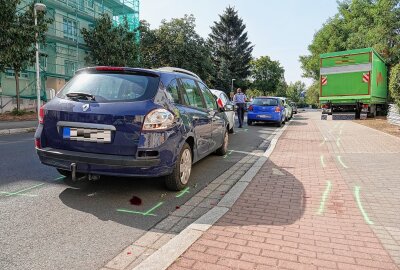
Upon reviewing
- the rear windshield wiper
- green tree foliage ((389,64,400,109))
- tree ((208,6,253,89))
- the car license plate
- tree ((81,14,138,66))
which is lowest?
the car license plate

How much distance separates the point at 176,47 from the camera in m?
42.8

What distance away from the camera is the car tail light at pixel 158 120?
427 cm

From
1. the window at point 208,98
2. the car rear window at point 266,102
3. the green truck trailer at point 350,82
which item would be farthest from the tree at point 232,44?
the window at point 208,98

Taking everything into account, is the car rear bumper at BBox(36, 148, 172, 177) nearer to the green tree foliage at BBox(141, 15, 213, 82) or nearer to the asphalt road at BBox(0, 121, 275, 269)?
the asphalt road at BBox(0, 121, 275, 269)

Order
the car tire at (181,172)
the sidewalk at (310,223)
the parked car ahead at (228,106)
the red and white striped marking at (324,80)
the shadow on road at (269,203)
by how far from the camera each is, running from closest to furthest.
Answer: the sidewalk at (310,223) < the shadow on road at (269,203) < the car tire at (181,172) < the parked car ahead at (228,106) < the red and white striped marking at (324,80)

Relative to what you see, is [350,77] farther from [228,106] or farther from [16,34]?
[16,34]

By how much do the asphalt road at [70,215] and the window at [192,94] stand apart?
4.24 ft

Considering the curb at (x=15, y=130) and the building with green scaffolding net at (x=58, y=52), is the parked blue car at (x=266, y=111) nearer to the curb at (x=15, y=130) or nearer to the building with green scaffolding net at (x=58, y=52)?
the curb at (x=15, y=130)

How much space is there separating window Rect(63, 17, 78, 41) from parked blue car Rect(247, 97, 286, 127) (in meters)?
19.8

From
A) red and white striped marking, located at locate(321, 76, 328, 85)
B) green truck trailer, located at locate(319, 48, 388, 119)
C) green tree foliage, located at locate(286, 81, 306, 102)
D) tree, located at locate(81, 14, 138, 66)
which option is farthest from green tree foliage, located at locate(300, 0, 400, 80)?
green tree foliage, located at locate(286, 81, 306, 102)

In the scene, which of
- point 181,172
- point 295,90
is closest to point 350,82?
point 181,172

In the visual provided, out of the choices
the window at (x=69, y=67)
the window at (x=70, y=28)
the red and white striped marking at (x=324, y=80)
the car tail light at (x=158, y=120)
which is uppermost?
the window at (x=70, y=28)

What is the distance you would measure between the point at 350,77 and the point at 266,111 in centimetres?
633

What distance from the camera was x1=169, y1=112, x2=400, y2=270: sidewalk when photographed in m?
2.96
